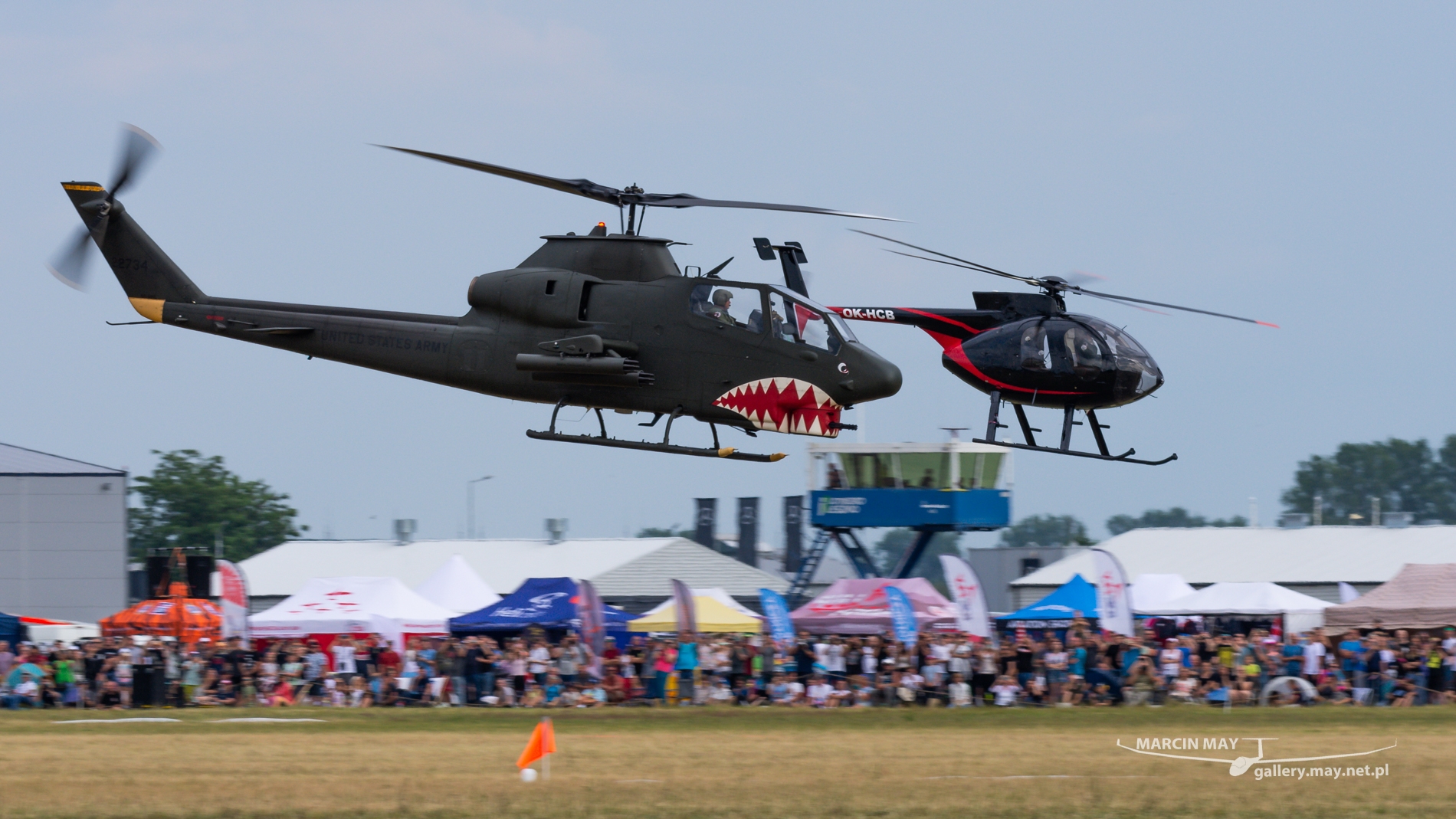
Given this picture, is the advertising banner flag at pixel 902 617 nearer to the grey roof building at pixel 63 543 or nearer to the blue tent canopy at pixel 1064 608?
the blue tent canopy at pixel 1064 608

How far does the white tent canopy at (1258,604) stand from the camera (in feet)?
104

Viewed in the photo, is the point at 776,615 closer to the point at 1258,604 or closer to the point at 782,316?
the point at 782,316

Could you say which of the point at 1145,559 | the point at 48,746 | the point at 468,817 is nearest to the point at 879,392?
the point at 468,817

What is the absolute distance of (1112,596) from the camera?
27703mm

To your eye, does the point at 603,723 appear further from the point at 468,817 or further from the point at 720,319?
the point at 468,817

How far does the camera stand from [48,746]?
17766mm

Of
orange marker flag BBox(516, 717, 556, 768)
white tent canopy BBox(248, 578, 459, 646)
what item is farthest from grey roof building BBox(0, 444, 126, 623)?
orange marker flag BBox(516, 717, 556, 768)

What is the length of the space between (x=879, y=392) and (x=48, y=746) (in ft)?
32.2

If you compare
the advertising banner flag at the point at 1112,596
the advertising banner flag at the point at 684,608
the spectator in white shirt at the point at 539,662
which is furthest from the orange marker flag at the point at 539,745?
the advertising banner flag at the point at 1112,596

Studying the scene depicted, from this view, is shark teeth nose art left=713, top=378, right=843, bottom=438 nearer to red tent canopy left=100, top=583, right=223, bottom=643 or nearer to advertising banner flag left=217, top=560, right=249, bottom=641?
red tent canopy left=100, top=583, right=223, bottom=643

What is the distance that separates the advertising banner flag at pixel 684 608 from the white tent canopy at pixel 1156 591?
11.3m

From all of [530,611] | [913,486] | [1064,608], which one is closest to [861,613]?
[1064,608]

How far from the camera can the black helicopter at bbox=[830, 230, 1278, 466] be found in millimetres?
19859

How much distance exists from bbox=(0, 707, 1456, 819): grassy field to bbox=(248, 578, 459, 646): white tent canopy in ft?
20.0
